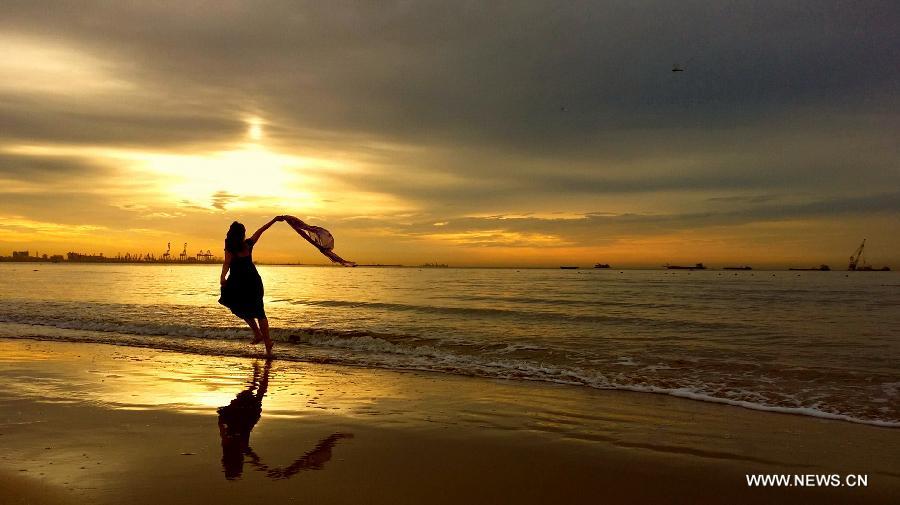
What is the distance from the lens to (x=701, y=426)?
7.21 m

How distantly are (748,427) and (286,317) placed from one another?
2079 centimetres

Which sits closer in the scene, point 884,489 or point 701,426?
point 884,489

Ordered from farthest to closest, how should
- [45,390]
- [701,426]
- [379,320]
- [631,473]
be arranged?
[379,320] → [45,390] → [701,426] → [631,473]

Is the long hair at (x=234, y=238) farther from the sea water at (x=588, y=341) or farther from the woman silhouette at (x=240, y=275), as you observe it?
the sea water at (x=588, y=341)

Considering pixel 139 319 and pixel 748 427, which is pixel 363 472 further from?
pixel 139 319

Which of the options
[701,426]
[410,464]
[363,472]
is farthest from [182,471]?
[701,426]

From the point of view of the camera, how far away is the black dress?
1169 centimetres

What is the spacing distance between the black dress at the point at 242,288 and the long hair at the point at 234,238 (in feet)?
0.51
